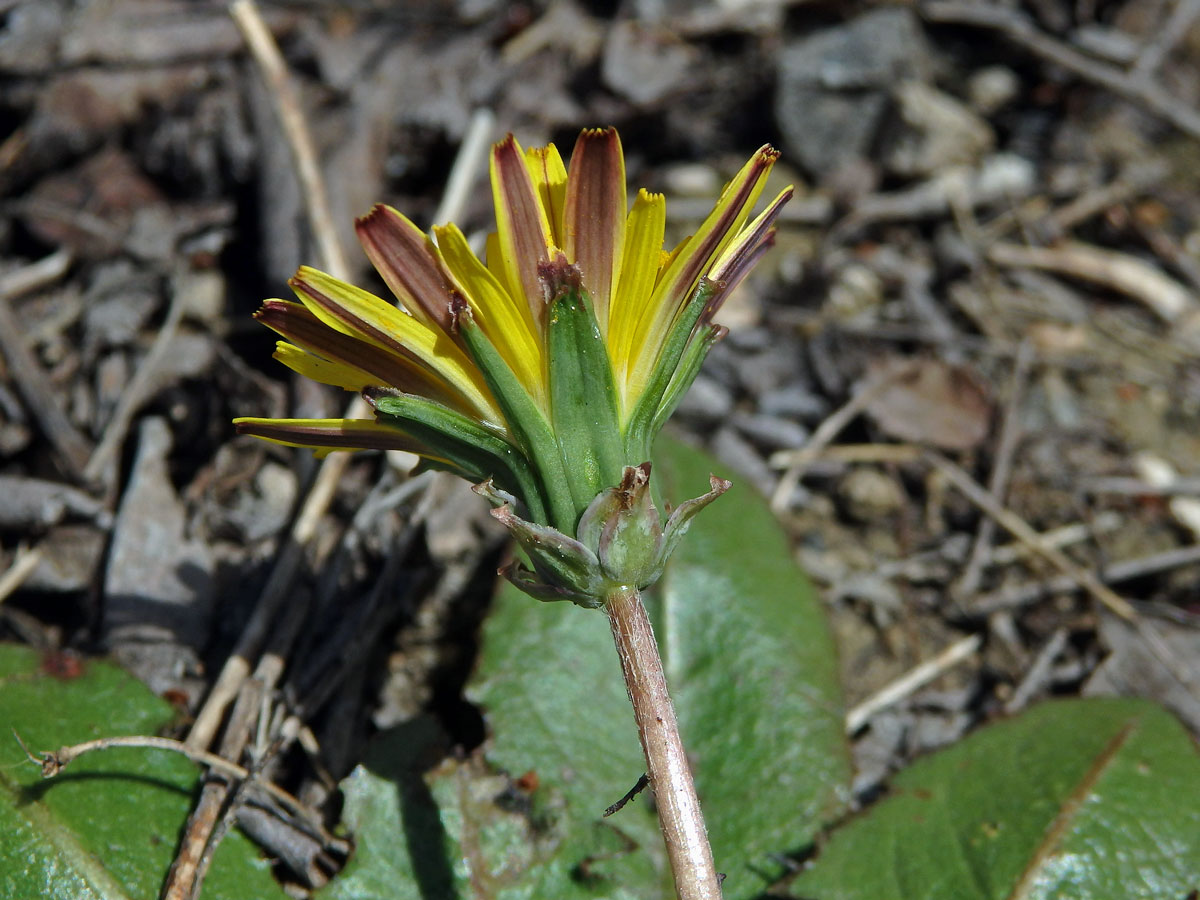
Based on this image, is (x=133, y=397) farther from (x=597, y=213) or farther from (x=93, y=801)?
(x=597, y=213)


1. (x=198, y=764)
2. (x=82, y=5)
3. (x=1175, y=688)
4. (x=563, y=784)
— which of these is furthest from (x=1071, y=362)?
(x=82, y=5)

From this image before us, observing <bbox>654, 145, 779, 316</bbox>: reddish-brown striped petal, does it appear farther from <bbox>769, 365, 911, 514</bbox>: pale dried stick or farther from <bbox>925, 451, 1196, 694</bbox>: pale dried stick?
<bbox>925, 451, 1196, 694</bbox>: pale dried stick

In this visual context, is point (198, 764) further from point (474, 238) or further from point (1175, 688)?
point (1175, 688)

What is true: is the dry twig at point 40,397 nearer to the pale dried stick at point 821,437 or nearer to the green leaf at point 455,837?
the green leaf at point 455,837

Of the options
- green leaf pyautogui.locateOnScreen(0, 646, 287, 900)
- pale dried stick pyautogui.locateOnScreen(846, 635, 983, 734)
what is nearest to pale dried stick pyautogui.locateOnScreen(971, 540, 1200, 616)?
pale dried stick pyautogui.locateOnScreen(846, 635, 983, 734)

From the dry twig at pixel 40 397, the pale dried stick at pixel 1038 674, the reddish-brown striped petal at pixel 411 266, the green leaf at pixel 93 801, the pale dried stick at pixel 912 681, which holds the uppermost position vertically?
the reddish-brown striped petal at pixel 411 266

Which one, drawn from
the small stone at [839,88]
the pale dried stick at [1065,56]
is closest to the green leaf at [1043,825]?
the small stone at [839,88]

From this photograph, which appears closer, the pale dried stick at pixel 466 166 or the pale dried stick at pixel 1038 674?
the pale dried stick at pixel 1038 674

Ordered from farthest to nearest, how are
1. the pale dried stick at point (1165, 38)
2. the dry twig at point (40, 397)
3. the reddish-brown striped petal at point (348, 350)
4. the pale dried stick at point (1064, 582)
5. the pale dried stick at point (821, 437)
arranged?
the pale dried stick at point (1165, 38) → the pale dried stick at point (821, 437) → the pale dried stick at point (1064, 582) → the dry twig at point (40, 397) → the reddish-brown striped petal at point (348, 350)
